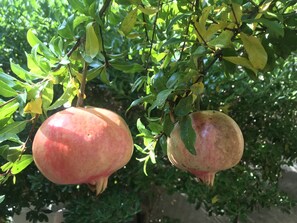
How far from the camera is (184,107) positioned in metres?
0.44

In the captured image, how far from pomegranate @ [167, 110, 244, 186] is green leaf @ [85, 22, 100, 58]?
0.41 feet

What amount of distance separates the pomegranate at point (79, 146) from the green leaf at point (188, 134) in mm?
65

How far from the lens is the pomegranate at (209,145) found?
45cm

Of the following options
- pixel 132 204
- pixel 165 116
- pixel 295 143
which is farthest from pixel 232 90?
pixel 165 116

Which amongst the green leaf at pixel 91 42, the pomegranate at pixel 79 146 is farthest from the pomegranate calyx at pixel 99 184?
the green leaf at pixel 91 42

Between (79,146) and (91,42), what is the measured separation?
0.10 metres

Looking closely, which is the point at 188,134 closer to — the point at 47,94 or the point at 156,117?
the point at 47,94

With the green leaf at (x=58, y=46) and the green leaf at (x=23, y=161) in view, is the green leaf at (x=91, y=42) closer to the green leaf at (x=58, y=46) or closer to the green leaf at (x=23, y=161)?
Answer: the green leaf at (x=58, y=46)

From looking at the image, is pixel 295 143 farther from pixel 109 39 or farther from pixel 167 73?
pixel 167 73

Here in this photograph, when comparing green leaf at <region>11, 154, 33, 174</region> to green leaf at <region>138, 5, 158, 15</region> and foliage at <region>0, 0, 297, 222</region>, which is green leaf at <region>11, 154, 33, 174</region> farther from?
green leaf at <region>138, 5, 158, 15</region>

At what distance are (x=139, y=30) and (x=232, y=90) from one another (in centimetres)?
→ 57

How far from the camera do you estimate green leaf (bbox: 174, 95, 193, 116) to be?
0.44 meters

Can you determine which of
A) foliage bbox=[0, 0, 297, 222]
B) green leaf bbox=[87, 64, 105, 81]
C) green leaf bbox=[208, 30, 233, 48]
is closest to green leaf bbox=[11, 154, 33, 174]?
foliage bbox=[0, 0, 297, 222]

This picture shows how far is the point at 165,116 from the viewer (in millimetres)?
490
